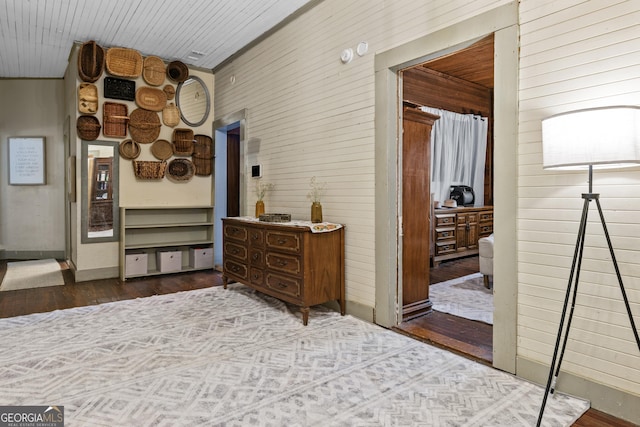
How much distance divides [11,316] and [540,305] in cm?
459

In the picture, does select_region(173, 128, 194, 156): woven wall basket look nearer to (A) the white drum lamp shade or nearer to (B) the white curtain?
(B) the white curtain

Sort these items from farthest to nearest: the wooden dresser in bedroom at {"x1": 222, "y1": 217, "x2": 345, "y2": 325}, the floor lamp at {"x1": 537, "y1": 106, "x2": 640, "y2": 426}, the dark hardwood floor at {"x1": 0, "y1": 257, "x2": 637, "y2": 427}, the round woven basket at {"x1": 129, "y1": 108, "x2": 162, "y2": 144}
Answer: the round woven basket at {"x1": 129, "y1": 108, "x2": 162, "y2": 144} < the wooden dresser in bedroom at {"x1": 222, "y1": 217, "x2": 345, "y2": 325} < the dark hardwood floor at {"x1": 0, "y1": 257, "x2": 637, "y2": 427} < the floor lamp at {"x1": 537, "y1": 106, "x2": 640, "y2": 426}

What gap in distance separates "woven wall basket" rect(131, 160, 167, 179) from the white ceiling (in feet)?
5.30

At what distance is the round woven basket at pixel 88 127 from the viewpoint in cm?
512

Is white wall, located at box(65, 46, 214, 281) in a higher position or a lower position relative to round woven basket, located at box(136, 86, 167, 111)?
lower

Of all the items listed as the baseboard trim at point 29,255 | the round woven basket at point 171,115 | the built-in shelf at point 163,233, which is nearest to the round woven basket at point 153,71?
the round woven basket at point 171,115

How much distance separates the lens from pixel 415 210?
371 cm

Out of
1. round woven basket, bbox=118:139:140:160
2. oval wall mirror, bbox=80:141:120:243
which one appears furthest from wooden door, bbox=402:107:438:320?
oval wall mirror, bbox=80:141:120:243

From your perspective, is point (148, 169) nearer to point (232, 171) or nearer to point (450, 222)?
point (232, 171)

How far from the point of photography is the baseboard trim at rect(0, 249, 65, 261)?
22.5ft

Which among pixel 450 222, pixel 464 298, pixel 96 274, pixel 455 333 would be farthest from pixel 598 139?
pixel 96 274

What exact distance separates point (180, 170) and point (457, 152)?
5.04 metres

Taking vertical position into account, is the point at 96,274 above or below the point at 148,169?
below

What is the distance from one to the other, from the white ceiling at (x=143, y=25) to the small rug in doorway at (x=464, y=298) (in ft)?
11.8
